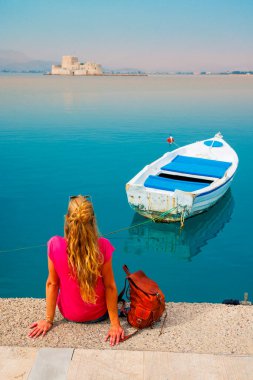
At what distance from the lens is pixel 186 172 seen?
14.9m

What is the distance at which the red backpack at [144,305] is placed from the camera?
16.0ft

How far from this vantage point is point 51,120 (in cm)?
3662

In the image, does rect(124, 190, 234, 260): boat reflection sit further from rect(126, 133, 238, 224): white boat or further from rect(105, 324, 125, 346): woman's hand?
rect(105, 324, 125, 346): woman's hand

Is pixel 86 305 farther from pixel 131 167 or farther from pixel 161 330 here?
pixel 131 167

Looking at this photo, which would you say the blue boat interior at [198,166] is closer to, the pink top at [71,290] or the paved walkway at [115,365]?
the pink top at [71,290]

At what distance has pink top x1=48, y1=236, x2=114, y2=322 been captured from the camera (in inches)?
170

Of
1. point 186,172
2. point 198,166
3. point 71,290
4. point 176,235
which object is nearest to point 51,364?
point 71,290

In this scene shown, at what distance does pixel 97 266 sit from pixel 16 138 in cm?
2531

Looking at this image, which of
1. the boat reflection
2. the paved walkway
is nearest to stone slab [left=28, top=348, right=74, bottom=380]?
the paved walkway

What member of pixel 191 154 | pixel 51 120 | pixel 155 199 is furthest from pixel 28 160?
pixel 51 120

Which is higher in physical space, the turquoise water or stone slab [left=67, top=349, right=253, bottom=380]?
stone slab [left=67, top=349, right=253, bottom=380]

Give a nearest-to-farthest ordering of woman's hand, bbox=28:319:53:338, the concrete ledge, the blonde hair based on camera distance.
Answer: the blonde hair
the concrete ledge
woman's hand, bbox=28:319:53:338

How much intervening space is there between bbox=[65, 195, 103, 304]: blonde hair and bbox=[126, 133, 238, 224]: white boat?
7.85 metres

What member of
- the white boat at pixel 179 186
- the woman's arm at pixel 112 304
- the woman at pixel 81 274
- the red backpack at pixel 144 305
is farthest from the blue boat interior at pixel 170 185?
the woman's arm at pixel 112 304
